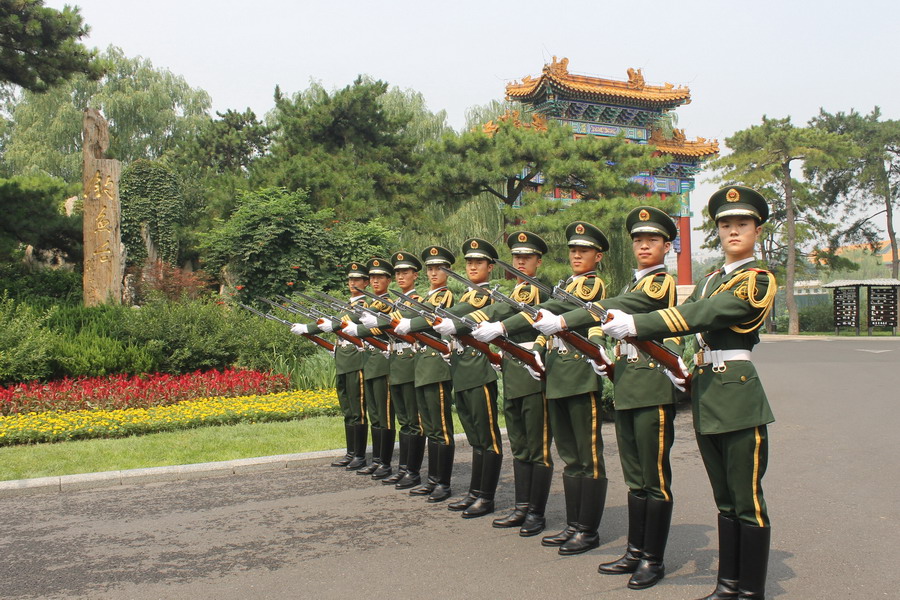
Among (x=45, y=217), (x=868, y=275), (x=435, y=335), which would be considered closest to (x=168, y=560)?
(x=435, y=335)

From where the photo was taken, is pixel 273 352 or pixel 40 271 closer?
pixel 273 352

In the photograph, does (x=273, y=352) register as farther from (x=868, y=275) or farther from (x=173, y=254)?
(x=868, y=275)

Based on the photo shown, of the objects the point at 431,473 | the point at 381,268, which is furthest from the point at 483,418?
the point at 381,268

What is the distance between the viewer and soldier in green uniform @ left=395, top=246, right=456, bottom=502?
5.99 meters

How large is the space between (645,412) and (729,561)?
0.83 metres

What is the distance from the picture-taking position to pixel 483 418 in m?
5.54

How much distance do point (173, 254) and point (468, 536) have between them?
1957 cm

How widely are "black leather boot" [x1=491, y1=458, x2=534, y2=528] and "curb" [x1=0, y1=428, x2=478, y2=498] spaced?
2737 millimetres

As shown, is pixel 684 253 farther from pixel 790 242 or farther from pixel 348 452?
pixel 348 452

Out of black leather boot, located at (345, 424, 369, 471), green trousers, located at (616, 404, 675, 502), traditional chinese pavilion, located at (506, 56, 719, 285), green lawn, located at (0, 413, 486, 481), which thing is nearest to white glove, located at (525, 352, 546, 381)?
green trousers, located at (616, 404, 675, 502)

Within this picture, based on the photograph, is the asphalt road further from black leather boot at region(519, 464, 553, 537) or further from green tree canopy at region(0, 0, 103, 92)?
green tree canopy at region(0, 0, 103, 92)

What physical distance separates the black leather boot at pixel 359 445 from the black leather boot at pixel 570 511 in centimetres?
281

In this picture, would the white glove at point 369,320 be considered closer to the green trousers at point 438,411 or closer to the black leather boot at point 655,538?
the green trousers at point 438,411

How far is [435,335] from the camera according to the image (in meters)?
6.06
